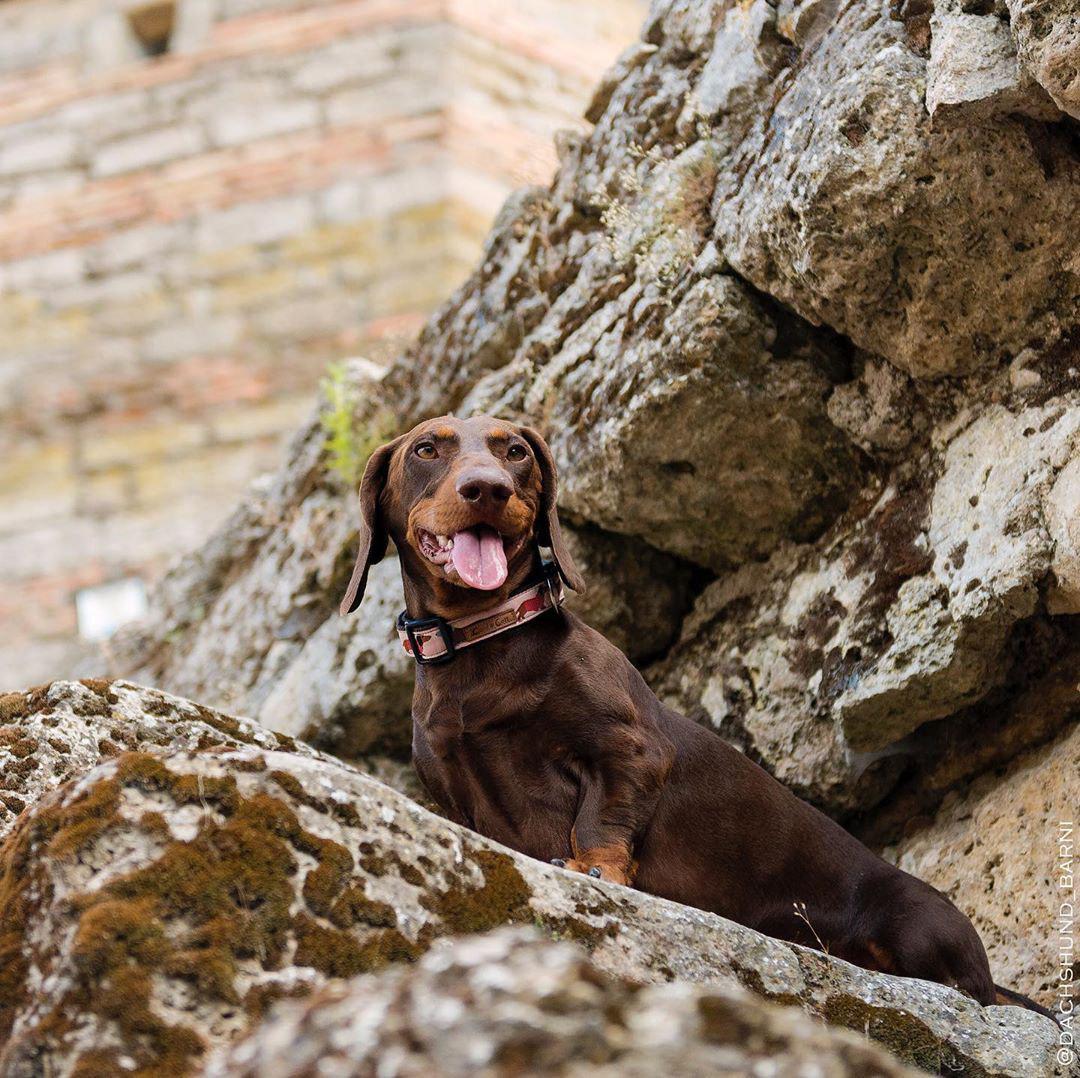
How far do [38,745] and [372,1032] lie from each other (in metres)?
2.18

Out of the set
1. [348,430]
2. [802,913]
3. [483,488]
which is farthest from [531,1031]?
[348,430]

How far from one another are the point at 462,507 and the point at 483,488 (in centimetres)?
8

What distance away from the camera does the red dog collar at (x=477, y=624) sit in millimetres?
4660

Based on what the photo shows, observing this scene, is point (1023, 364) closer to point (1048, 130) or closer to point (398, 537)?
point (1048, 130)

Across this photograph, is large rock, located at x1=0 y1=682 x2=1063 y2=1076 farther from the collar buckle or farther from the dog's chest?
the collar buckle

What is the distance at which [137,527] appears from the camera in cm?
1309

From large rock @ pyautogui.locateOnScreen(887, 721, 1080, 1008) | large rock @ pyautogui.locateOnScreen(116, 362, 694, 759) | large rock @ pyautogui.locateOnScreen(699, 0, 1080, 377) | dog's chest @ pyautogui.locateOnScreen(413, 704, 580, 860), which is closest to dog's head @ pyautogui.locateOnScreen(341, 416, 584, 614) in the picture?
dog's chest @ pyautogui.locateOnScreen(413, 704, 580, 860)

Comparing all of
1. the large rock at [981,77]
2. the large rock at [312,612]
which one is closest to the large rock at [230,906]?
the large rock at [981,77]

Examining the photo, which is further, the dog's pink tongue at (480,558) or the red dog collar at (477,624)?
the red dog collar at (477,624)

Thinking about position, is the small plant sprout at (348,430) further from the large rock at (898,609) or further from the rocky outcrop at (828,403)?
the large rock at (898,609)

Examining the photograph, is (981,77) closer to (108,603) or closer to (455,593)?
(455,593)

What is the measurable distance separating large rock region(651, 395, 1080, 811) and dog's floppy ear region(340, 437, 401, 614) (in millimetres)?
1448

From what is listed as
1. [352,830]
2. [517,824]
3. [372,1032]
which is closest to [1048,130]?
[517,824]

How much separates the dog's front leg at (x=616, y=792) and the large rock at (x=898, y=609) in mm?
884
